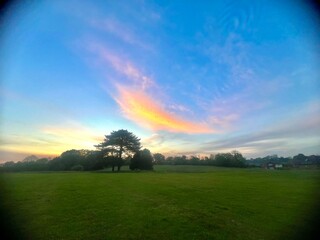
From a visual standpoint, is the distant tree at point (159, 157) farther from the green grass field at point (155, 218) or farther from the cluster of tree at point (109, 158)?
the green grass field at point (155, 218)

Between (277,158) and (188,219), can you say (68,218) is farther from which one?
(277,158)

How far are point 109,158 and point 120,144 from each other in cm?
593

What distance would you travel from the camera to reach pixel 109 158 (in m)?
79.6

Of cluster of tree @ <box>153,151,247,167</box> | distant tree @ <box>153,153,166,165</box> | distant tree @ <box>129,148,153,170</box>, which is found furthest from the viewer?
distant tree @ <box>153,153,166,165</box>

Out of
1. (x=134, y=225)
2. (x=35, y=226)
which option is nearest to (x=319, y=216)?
(x=134, y=225)

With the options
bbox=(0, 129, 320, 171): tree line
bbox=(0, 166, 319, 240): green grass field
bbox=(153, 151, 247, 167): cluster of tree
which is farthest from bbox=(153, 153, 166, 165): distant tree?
bbox=(0, 166, 319, 240): green grass field

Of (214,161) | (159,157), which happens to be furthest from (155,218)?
(159,157)

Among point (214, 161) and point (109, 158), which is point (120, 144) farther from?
point (214, 161)

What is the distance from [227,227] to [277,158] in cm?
14463

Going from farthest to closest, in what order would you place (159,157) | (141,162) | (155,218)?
(159,157)
(141,162)
(155,218)

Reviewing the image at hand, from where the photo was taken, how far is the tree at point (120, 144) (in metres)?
81.4

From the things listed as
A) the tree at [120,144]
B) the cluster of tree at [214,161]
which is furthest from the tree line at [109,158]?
the cluster of tree at [214,161]

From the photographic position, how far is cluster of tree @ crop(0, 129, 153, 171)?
78.4 m

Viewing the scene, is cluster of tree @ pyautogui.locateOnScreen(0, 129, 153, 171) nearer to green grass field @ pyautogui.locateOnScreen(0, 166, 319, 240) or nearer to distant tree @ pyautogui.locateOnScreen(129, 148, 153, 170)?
distant tree @ pyautogui.locateOnScreen(129, 148, 153, 170)
